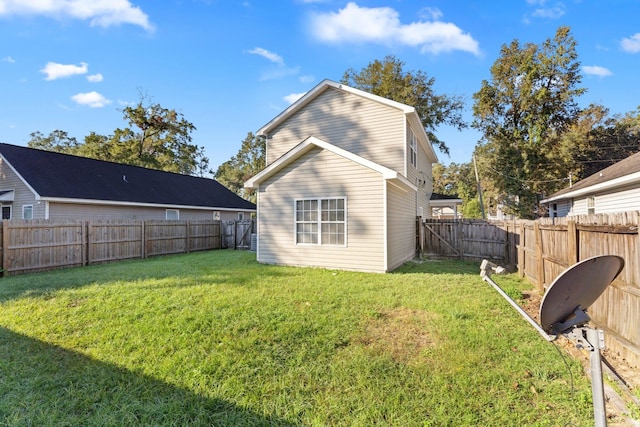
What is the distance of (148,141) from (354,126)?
80.9 feet

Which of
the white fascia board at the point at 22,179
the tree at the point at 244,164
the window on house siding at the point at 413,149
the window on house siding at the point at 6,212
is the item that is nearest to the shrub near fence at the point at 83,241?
the white fascia board at the point at 22,179

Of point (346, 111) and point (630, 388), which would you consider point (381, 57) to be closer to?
point (346, 111)

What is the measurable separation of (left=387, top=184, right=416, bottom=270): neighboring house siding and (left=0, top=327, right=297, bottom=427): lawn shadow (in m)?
6.49

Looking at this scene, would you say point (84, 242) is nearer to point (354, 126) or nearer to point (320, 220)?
point (320, 220)

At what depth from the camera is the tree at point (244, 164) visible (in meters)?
34.8

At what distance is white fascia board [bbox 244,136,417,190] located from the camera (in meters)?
8.36

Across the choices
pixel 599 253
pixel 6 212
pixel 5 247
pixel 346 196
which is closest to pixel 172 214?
pixel 6 212

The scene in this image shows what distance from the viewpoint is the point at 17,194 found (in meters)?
14.2

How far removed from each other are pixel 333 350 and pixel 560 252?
447 centimetres

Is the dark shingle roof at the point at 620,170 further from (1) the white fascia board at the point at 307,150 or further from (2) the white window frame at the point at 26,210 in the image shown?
(2) the white window frame at the point at 26,210

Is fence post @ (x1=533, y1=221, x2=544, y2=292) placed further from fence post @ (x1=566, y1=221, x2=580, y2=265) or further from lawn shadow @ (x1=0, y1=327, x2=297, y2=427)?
lawn shadow @ (x1=0, y1=327, x2=297, y2=427)

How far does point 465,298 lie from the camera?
19.5ft

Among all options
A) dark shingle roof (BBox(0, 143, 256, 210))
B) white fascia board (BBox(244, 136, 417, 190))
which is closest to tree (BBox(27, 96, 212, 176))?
dark shingle roof (BBox(0, 143, 256, 210))

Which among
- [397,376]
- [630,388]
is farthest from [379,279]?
[630,388]
